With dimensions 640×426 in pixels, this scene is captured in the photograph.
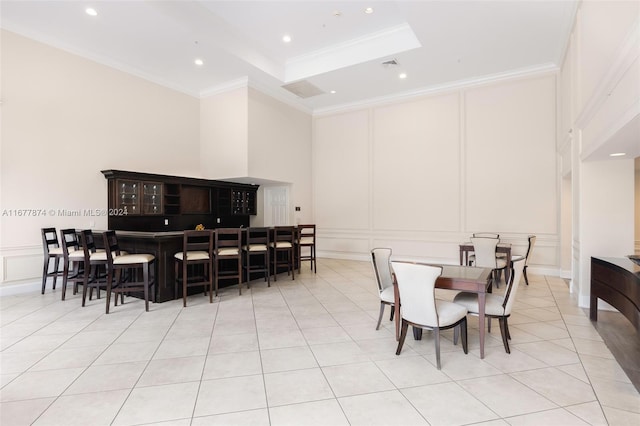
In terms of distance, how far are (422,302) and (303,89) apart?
261 inches

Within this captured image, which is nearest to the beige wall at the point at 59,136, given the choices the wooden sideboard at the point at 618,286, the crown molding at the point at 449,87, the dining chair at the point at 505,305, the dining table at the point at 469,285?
the crown molding at the point at 449,87

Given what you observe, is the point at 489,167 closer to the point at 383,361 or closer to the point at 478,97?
the point at 478,97

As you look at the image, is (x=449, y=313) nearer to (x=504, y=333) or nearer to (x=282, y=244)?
(x=504, y=333)

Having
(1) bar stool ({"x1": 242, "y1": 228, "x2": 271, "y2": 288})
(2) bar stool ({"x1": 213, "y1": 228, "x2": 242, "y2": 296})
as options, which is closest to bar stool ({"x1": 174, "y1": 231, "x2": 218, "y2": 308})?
(2) bar stool ({"x1": 213, "y1": 228, "x2": 242, "y2": 296})

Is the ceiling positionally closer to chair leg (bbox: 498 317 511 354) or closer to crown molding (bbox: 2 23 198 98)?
crown molding (bbox: 2 23 198 98)

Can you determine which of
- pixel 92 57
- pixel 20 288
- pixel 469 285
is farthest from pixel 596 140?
Answer: pixel 20 288

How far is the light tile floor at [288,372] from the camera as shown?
2.09m

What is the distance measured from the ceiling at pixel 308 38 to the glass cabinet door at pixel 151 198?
8.03 feet

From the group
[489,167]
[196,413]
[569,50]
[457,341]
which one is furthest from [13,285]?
[569,50]

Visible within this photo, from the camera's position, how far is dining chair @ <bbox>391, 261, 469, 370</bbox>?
2.68 m

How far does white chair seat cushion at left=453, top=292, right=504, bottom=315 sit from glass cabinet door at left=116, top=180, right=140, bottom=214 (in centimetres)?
622

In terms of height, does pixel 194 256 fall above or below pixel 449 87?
below

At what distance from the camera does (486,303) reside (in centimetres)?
312

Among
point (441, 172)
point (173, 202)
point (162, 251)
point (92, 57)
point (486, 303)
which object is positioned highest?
point (92, 57)
